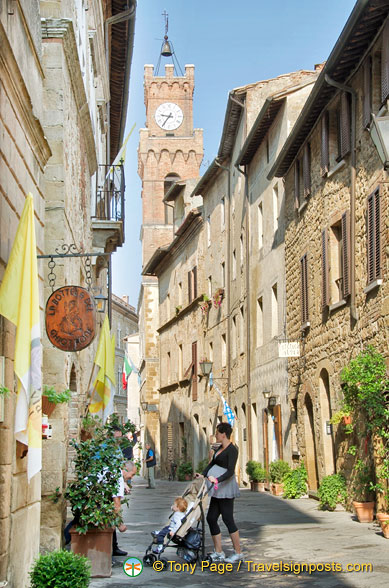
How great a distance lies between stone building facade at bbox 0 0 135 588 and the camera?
23.9 ft

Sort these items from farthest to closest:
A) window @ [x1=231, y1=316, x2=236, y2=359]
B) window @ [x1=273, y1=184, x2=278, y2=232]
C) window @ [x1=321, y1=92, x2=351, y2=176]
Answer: window @ [x1=231, y1=316, x2=236, y2=359], window @ [x1=273, y1=184, x2=278, y2=232], window @ [x1=321, y1=92, x2=351, y2=176]

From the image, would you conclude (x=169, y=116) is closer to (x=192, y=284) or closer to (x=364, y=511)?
(x=192, y=284)

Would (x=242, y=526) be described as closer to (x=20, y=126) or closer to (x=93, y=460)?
(x=93, y=460)

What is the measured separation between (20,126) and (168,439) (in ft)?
119

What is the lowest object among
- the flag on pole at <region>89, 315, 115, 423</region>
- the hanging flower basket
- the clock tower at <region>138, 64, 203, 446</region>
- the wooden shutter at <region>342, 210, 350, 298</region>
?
the flag on pole at <region>89, 315, 115, 423</region>

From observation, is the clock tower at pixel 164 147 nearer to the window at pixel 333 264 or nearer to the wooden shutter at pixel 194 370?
the wooden shutter at pixel 194 370

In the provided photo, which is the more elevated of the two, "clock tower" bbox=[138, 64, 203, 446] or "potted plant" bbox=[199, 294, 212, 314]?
"clock tower" bbox=[138, 64, 203, 446]

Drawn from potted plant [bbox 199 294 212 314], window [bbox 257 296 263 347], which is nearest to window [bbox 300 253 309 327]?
window [bbox 257 296 263 347]

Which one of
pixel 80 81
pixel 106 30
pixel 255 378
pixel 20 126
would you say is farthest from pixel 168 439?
pixel 20 126

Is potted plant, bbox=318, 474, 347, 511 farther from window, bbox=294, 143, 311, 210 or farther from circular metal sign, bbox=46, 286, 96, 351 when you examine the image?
circular metal sign, bbox=46, 286, 96, 351

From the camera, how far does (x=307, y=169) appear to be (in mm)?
19656

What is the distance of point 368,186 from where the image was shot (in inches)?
585

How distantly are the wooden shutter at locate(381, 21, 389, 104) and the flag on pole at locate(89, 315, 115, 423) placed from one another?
18.3 ft

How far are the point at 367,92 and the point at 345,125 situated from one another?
1.51 meters
